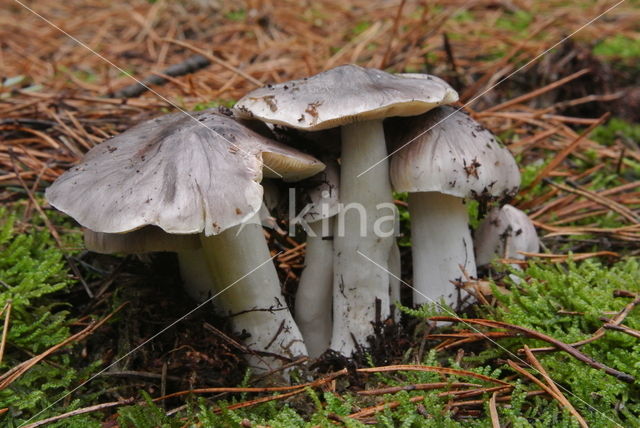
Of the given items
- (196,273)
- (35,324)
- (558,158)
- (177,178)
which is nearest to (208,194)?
(177,178)

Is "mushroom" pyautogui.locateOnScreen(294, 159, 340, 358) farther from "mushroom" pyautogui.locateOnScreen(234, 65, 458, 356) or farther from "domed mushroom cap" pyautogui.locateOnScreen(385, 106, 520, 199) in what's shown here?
"domed mushroom cap" pyautogui.locateOnScreen(385, 106, 520, 199)

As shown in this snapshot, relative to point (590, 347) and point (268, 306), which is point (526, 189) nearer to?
point (590, 347)

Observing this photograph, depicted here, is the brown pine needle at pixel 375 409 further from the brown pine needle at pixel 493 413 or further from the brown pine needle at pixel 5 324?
the brown pine needle at pixel 5 324

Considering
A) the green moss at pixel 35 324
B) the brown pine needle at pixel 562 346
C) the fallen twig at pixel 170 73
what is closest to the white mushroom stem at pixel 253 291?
the green moss at pixel 35 324

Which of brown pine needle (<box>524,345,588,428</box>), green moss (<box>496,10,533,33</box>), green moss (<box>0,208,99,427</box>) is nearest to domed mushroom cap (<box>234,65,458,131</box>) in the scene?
brown pine needle (<box>524,345,588,428</box>)

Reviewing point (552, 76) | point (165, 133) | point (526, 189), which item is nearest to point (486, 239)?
point (526, 189)

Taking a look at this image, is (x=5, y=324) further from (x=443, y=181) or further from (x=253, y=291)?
(x=443, y=181)
